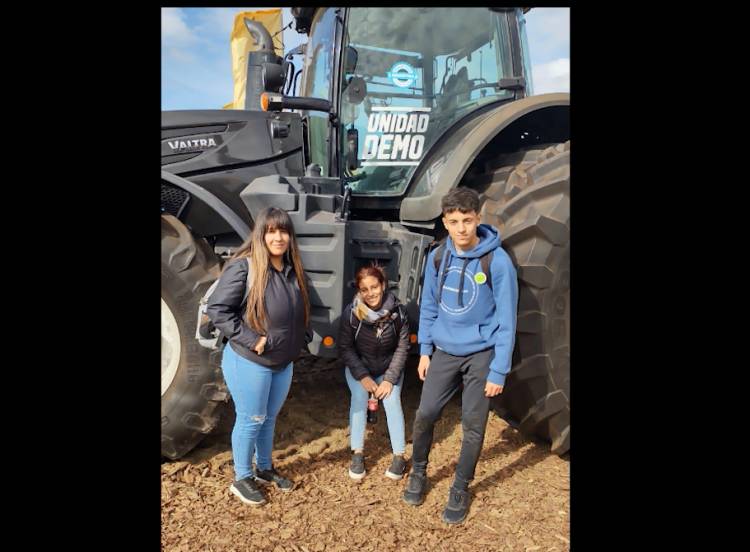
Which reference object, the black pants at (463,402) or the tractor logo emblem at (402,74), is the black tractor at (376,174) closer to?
the tractor logo emblem at (402,74)

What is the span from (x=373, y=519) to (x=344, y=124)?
2.42 m

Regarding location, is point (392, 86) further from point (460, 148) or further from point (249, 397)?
point (249, 397)

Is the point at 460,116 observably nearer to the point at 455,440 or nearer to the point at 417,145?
the point at 417,145

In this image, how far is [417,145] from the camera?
359 centimetres

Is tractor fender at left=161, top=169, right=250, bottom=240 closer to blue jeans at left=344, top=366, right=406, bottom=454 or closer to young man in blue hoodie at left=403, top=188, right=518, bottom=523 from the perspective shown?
blue jeans at left=344, top=366, right=406, bottom=454

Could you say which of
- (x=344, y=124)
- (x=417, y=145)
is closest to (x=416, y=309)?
(x=417, y=145)

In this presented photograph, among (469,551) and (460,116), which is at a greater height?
(460,116)

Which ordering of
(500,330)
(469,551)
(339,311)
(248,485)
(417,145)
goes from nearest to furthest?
1. (469,551)
2. (500,330)
3. (248,485)
4. (339,311)
5. (417,145)

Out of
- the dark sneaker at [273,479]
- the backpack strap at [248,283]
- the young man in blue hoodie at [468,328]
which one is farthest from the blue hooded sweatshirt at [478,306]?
the dark sneaker at [273,479]

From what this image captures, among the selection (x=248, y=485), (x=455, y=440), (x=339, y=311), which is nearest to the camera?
(x=248, y=485)

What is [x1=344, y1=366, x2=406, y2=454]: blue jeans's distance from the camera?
3.01m

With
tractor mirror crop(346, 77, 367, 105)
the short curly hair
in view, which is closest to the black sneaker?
the short curly hair

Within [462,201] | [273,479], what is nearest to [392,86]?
[462,201]

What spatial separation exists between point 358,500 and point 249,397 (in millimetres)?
777
